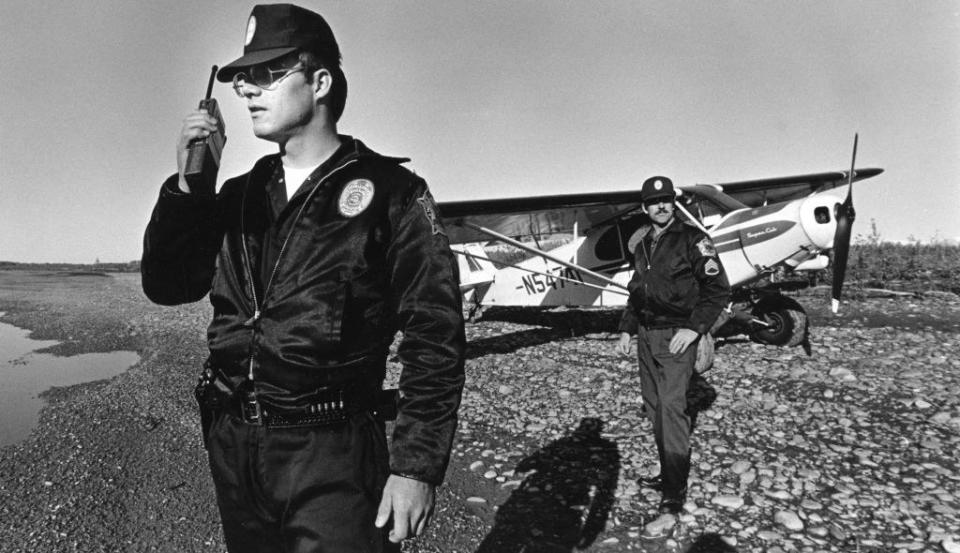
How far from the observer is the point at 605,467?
4305 millimetres

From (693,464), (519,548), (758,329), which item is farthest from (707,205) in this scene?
(519,548)

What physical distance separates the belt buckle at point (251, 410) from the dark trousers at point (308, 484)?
22 mm

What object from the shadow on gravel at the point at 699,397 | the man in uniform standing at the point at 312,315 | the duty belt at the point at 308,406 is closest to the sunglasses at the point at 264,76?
the man in uniform standing at the point at 312,315

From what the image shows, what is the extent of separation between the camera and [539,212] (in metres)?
10.8

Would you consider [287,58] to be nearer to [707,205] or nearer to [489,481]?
[489,481]

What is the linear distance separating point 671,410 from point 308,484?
279 centimetres

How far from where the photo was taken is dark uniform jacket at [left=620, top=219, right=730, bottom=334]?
3.74 metres

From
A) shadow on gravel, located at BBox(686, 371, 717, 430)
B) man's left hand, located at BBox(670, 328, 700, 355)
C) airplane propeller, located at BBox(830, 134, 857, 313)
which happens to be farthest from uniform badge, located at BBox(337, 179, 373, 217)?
airplane propeller, located at BBox(830, 134, 857, 313)

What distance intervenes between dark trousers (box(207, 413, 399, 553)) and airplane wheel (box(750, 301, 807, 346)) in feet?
28.1

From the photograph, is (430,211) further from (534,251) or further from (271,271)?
(534,251)

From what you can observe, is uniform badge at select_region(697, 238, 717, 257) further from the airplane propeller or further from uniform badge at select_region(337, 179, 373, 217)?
the airplane propeller

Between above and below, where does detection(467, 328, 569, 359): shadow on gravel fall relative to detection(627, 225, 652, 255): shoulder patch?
below

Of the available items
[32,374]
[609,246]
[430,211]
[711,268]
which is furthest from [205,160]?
[609,246]

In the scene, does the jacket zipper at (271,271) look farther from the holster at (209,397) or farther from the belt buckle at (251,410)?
the holster at (209,397)
